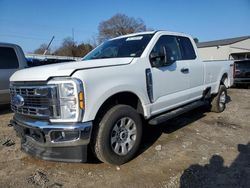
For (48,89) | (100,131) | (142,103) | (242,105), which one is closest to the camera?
(48,89)

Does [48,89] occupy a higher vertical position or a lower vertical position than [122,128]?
higher

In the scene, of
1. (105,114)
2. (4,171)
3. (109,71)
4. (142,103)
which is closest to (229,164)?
(142,103)

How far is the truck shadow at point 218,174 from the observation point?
135 inches

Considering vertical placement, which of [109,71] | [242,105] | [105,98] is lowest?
[242,105]

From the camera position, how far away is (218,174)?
3699 mm

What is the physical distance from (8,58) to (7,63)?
0.51 feet

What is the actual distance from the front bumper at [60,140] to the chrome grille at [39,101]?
15 cm

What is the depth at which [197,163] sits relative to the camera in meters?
4.10

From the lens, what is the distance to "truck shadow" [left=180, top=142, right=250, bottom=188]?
11.3 feet

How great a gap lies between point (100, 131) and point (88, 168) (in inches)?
29.1

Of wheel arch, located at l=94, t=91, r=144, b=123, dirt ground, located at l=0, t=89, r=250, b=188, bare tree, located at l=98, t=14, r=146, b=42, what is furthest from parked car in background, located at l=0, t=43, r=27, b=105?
bare tree, located at l=98, t=14, r=146, b=42

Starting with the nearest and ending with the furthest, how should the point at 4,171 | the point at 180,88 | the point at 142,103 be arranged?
the point at 4,171
the point at 142,103
the point at 180,88

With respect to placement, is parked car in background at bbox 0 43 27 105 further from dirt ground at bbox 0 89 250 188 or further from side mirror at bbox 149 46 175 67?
side mirror at bbox 149 46 175 67

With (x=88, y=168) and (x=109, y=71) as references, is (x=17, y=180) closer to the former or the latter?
(x=88, y=168)
